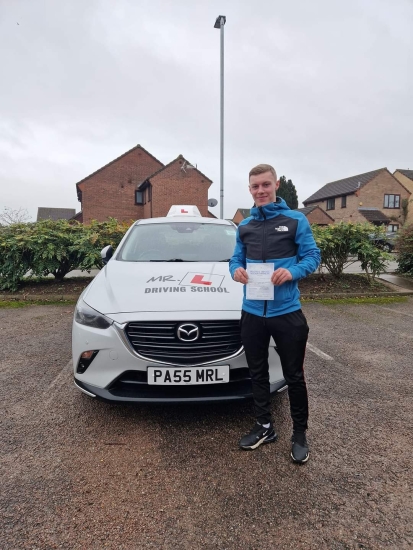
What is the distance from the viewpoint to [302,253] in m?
2.27

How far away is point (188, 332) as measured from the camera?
250cm

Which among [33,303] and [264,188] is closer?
[264,188]

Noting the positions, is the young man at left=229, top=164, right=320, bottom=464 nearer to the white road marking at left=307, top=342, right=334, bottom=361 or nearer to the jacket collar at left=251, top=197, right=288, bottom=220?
the jacket collar at left=251, top=197, right=288, bottom=220

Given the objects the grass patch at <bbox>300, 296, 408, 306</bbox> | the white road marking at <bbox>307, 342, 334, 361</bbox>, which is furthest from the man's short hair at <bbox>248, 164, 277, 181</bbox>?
the grass patch at <bbox>300, 296, 408, 306</bbox>

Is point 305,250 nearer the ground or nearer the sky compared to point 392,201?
nearer the ground

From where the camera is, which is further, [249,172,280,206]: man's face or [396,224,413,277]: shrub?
[396,224,413,277]: shrub

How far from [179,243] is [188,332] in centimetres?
170

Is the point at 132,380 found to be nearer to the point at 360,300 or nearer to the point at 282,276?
the point at 282,276

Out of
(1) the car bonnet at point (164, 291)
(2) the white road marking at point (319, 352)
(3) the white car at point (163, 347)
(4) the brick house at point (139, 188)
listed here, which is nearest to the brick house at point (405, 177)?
(4) the brick house at point (139, 188)

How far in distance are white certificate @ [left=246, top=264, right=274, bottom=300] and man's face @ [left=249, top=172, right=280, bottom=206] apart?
0.42m

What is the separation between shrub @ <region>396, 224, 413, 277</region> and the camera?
984cm

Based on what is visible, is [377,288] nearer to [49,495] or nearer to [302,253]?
[302,253]

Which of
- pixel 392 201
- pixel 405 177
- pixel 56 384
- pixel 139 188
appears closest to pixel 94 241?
pixel 56 384

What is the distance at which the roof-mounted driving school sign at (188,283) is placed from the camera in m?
2.85
